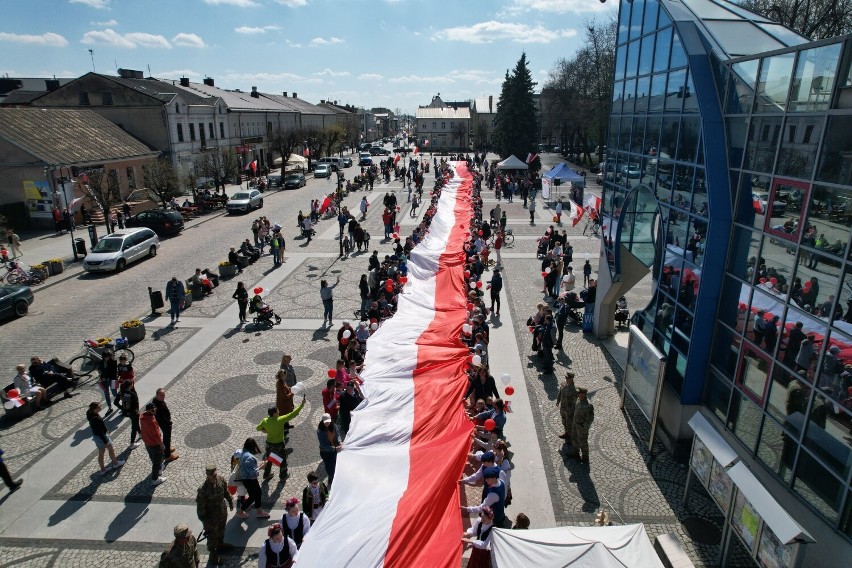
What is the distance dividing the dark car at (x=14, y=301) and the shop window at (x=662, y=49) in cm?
2110

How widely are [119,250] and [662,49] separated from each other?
2307cm

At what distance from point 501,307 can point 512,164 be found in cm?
3161

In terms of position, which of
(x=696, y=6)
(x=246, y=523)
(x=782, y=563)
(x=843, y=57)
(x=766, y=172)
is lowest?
(x=246, y=523)

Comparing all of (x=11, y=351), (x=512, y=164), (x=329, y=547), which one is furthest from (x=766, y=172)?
(x=512, y=164)

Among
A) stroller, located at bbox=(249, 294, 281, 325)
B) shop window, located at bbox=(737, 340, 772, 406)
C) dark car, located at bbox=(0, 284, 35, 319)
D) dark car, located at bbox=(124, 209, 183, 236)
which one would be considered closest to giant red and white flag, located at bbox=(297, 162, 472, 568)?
shop window, located at bbox=(737, 340, 772, 406)

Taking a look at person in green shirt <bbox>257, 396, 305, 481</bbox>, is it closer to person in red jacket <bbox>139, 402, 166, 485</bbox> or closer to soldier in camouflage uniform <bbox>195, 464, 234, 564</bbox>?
soldier in camouflage uniform <bbox>195, 464, 234, 564</bbox>

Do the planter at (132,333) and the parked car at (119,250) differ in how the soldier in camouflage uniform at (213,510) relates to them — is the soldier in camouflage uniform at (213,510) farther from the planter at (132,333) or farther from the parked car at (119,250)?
the parked car at (119,250)

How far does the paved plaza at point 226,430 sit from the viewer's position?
8867 millimetres

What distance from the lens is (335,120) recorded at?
94812 millimetres

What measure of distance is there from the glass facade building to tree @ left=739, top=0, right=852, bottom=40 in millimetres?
29579

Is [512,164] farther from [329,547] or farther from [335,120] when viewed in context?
[335,120]

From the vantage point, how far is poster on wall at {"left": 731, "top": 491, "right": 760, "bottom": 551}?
23.7ft

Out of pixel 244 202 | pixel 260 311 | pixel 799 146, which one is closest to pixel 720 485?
pixel 799 146

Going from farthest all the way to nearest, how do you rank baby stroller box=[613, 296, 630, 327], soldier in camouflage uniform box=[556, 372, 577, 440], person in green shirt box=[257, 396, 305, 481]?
baby stroller box=[613, 296, 630, 327], soldier in camouflage uniform box=[556, 372, 577, 440], person in green shirt box=[257, 396, 305, 481]
